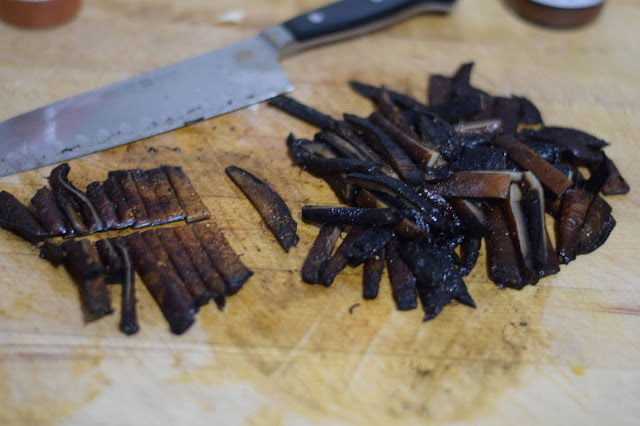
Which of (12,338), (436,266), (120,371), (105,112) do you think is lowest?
(436,266)

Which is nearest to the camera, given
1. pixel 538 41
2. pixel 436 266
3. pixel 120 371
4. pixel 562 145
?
pixel 120 371

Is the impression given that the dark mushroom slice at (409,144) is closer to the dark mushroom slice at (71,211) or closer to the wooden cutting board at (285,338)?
the wooden cutting board at (285,338)

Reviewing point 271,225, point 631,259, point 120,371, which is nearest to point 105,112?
point 271,225

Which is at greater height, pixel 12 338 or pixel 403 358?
pixel 12 338

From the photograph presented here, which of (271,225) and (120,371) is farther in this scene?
(271,225)

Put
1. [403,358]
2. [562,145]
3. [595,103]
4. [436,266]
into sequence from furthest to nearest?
1. [595,103]
2. [562,145]
3. [436,266]
4. [403,358]

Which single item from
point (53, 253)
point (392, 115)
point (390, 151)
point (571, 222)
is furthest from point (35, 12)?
point (571, 222)

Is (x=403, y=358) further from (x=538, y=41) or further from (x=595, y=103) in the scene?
(x=538, y=41)
